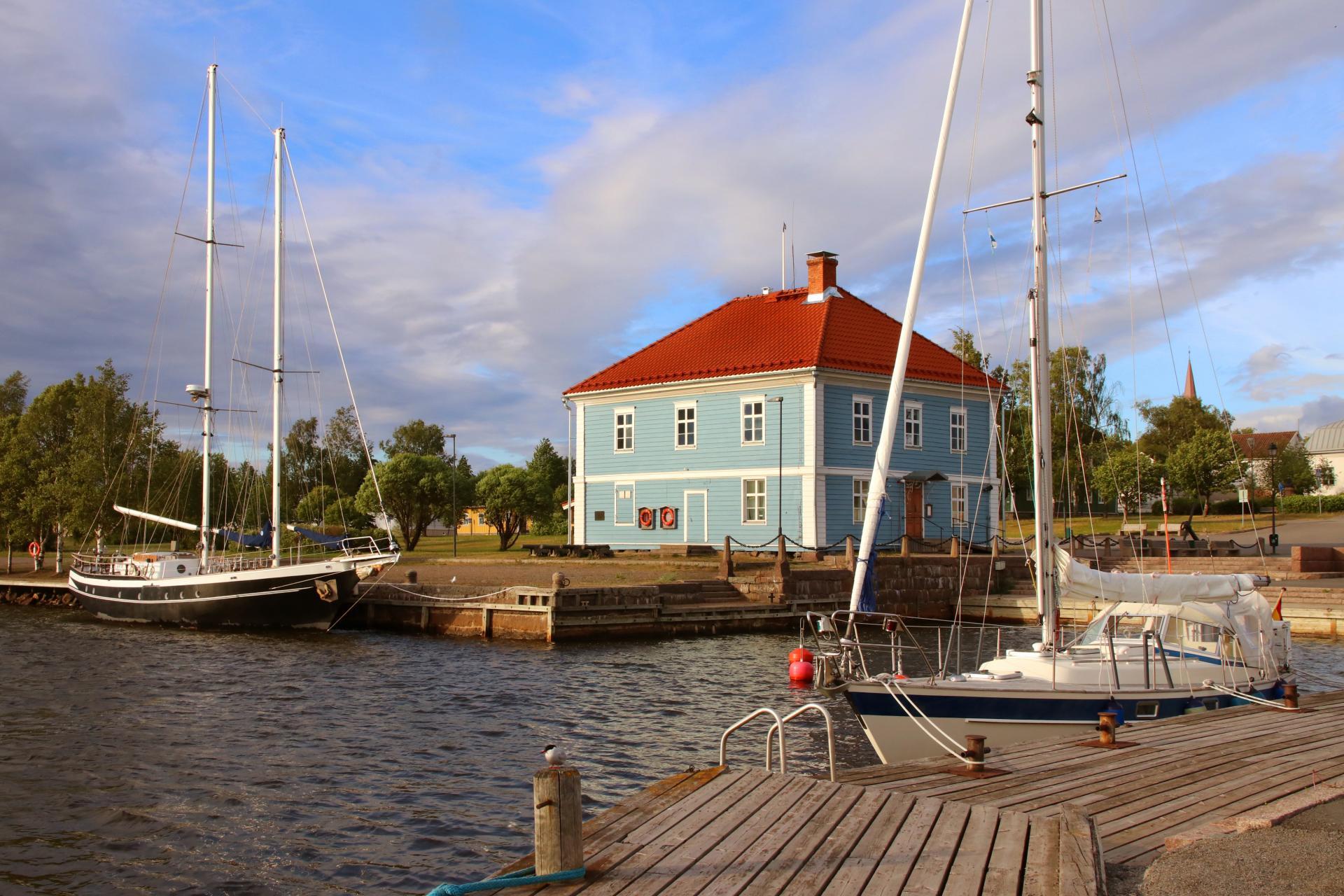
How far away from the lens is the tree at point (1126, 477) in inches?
2239

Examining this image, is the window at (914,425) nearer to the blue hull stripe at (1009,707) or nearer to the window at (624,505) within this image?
the window at (624,505)

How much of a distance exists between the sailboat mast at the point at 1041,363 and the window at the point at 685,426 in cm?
2574

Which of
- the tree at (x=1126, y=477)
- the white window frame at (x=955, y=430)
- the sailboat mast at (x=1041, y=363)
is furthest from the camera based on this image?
the tree at (x=1126, y=477)

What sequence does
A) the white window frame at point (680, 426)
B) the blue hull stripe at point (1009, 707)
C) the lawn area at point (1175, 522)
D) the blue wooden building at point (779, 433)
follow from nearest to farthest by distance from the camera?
the blue hull stripe at point (1009, 707), the blue wooden building at point (779, 433), the white window frame at point (680, 426), the lawn area at point (1175, 522)

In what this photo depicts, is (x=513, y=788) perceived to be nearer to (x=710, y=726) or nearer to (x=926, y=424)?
(x=710, y=726)

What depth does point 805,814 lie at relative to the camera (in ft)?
22.9

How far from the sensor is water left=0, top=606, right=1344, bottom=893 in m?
11.1

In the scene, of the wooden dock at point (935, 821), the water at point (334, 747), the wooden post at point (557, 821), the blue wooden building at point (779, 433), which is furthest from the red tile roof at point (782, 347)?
the wooden post at point (557, 821)

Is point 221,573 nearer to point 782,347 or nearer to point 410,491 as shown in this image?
point 782,347

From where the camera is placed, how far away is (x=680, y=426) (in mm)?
42156

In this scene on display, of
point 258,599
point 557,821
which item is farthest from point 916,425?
point 557,821

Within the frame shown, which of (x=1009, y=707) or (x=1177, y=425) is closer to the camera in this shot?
(x=1009, y=707)

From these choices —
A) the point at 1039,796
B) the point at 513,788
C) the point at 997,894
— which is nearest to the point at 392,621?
the point at 513,788

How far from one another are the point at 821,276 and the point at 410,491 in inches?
1250
